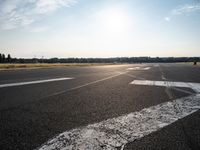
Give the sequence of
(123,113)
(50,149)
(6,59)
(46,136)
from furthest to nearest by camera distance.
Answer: (6,59)
(123,113)
(46,136)
(50,149)

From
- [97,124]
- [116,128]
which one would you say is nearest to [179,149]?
[116,128]

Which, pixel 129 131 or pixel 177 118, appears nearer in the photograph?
pixel 129 131

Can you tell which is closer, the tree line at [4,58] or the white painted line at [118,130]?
the white painted line at [118,130]

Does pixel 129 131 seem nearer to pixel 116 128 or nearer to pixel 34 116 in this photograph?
pixel 116 128

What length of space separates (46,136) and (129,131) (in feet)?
3.40

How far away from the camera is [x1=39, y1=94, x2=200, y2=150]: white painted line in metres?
2.34

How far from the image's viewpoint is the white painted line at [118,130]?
2.34 meters

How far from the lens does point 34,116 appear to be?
3.58 m

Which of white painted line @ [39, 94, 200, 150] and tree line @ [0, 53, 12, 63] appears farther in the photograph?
tree line @ [0, 53, 12, 63]

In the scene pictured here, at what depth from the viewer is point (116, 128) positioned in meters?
2.94

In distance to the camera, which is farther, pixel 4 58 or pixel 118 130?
pixel 4 58

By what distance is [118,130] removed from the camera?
2.87 m

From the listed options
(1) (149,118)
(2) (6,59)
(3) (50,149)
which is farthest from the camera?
(2) (6,59)

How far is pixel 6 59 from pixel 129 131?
6779 inches
